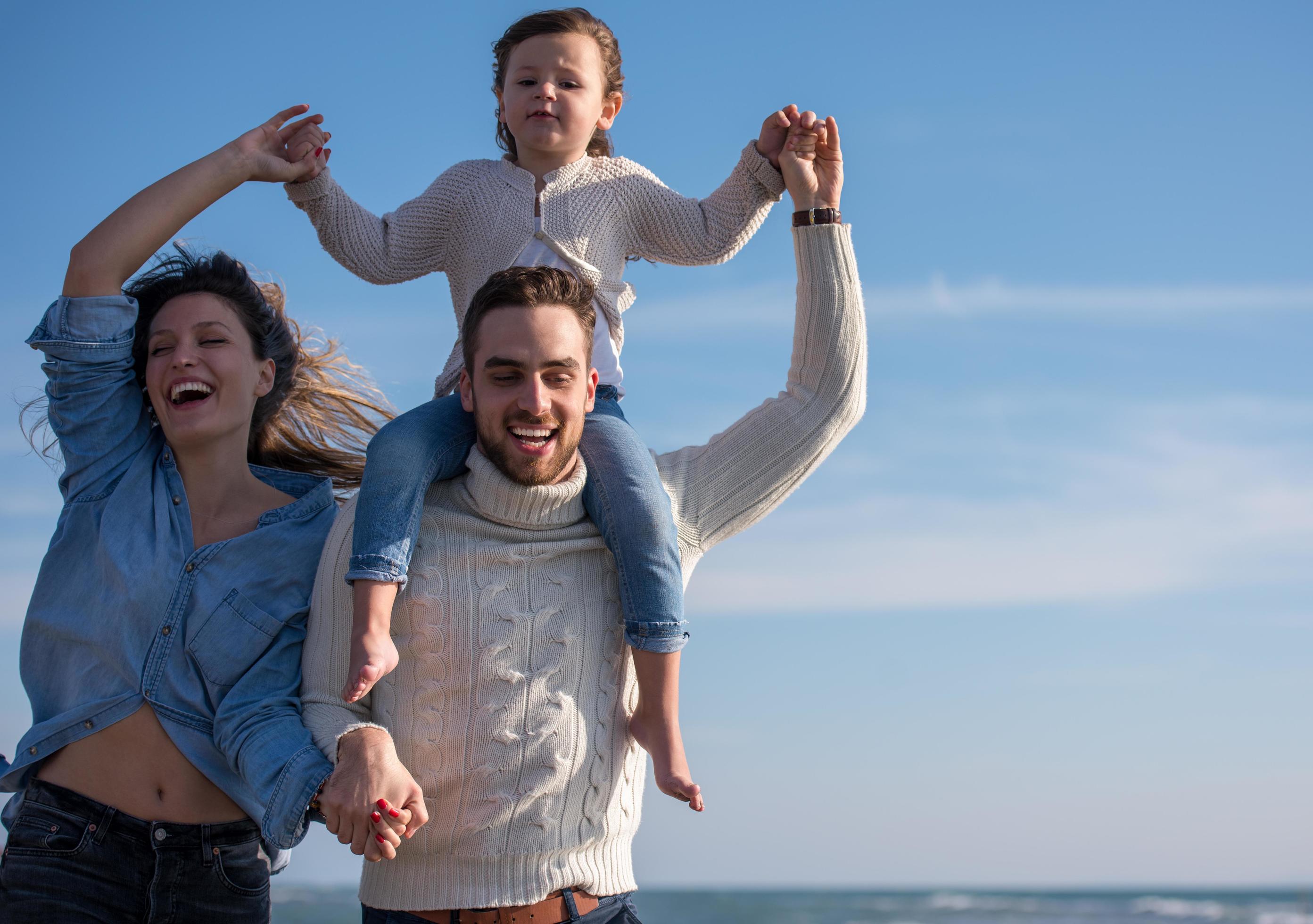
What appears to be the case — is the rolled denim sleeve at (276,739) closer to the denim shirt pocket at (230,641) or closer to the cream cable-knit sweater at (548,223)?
the denim shirt pocket at (230,641)

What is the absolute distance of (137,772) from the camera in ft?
11.5

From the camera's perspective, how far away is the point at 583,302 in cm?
366

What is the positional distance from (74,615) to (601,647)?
148cm

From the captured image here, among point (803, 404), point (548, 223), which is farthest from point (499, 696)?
point (548, 223)

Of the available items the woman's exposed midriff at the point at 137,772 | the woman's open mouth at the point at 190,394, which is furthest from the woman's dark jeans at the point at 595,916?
the woman's open mouth at the point at 190,394

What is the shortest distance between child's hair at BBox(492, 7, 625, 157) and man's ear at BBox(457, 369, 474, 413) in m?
0.91

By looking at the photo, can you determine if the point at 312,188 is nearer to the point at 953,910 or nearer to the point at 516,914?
the point at 516,914

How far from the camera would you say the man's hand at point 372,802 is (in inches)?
119

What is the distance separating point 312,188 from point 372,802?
6.58 feet

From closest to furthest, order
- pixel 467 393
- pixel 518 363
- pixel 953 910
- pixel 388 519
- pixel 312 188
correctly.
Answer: pixel 388 519 → pixel 518 363 → pixel 467 393 → pixel 312 188 → pixel 953 910

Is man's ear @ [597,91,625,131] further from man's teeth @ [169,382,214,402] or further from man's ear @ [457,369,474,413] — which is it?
man's teeth @ [169,382,214,402]

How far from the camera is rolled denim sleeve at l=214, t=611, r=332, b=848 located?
315 centimetres

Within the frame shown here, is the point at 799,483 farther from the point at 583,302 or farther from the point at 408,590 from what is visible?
the point at 408,590

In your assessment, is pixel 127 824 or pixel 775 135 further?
pixel 775 135
